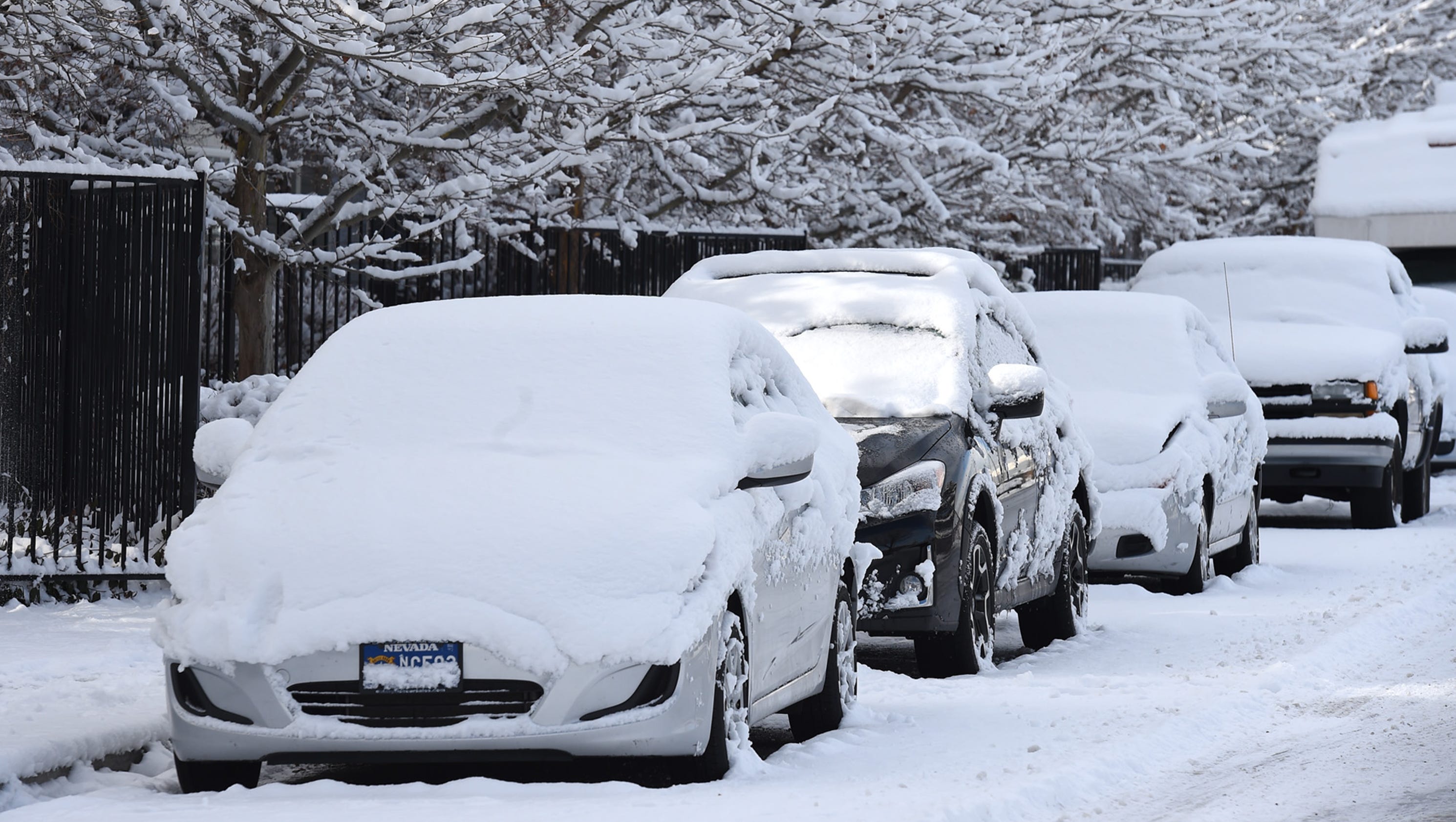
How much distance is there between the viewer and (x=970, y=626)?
365 inches

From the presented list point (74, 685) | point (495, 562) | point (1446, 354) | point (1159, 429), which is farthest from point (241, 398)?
point (1446, 354)

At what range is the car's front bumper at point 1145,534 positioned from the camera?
1206cm

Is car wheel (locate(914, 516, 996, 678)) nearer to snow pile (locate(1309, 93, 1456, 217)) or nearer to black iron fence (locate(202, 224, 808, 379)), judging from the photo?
black iron fence (locate(202, 224, 808, 379))

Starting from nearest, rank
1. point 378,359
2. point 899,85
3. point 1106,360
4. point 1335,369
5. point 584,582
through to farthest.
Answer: point 584,582, point 378,359, point 1106,360, point 1335,369, point 899,85

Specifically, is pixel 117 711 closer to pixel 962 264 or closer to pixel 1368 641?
pixel 962 264

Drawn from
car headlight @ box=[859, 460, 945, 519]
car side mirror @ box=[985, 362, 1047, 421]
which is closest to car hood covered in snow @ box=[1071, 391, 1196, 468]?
car side mirror @ box=[985, 362, 1047, 421]

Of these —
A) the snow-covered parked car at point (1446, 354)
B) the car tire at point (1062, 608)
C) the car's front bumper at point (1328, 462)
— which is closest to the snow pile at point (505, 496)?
the car tire at point (1062, 608)

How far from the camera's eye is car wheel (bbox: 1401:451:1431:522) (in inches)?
716

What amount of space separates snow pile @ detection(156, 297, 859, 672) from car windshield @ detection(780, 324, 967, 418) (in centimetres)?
164

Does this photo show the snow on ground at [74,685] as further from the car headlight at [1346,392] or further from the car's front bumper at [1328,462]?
the car headlight at [1346,392]

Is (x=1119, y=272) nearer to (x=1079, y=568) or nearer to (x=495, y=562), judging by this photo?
(x=1079, y=568)

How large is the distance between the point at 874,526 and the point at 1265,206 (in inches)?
978

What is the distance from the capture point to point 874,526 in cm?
901

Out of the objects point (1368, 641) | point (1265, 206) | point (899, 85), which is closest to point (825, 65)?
point (899, 85)
